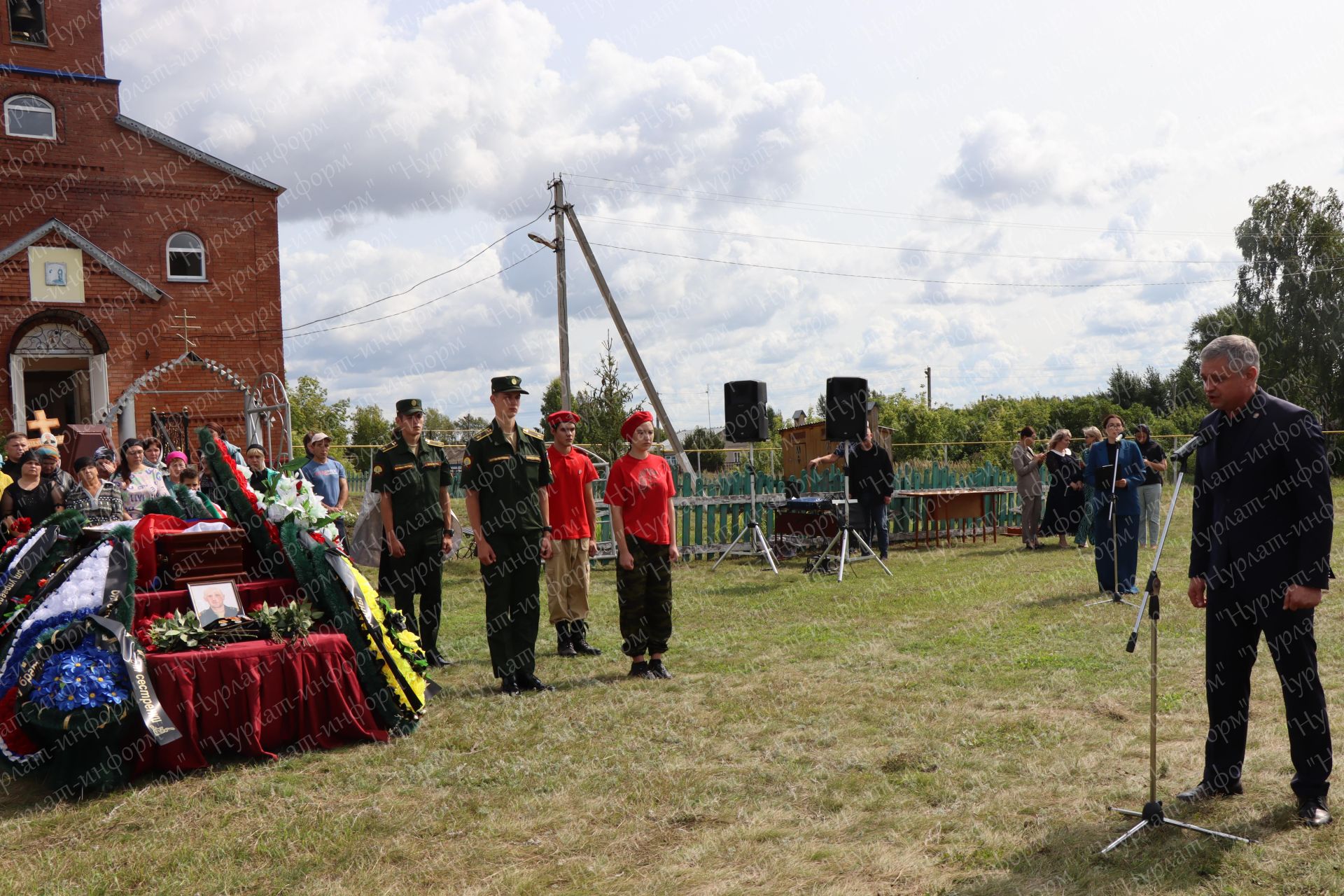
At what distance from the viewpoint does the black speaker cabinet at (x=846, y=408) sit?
1321 cm

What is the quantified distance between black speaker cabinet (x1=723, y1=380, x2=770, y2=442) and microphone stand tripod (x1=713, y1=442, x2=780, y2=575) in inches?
7.0

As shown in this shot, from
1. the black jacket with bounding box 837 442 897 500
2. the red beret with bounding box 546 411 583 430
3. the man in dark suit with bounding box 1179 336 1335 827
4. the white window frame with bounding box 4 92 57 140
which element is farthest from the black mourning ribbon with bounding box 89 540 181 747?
the white window frame with bounding box 4 92 57 140

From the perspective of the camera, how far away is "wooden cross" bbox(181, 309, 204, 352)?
71.1 feet

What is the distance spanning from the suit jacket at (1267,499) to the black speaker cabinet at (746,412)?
9.27 metres

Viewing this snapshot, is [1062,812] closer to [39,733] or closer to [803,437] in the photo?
[39,733]

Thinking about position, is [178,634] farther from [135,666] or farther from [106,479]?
→ [106,479]

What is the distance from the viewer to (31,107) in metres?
21.0

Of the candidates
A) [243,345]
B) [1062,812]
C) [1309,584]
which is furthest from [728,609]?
[243,345]

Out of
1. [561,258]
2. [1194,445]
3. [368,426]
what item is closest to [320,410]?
[368,426]

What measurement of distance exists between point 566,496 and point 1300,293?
40297mm

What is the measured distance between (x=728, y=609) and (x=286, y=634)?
5.40 metres

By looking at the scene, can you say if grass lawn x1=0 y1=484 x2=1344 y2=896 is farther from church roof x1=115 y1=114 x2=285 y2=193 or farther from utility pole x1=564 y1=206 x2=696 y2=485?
church roof x1=115 y1=114 x2=285 y2=193

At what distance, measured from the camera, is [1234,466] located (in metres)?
4.07

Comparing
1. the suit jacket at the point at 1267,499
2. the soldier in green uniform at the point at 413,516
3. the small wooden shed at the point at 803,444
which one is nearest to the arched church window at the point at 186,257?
the small wooden shed at the point at 803,444
